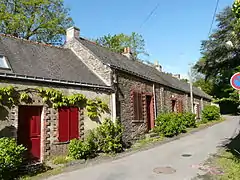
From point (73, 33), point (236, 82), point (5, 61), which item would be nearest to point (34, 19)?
point (73, 33)

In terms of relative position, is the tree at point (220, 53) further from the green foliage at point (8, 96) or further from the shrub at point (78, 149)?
the green foliage at point (8, 96)

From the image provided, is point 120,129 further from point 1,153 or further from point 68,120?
point 1,153

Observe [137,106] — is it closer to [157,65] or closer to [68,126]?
[68,126]

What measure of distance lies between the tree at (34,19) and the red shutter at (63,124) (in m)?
16.9

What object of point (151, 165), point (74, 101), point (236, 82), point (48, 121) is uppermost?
point (236, 82)

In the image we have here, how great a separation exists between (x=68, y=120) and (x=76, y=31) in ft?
23.9

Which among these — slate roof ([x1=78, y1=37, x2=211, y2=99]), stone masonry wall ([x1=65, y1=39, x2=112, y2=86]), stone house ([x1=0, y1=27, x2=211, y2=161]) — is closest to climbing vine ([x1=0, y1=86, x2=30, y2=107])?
stone house ([x1=0, y1=27, x2=211, y2=161])

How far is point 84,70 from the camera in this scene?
12797 millimetres

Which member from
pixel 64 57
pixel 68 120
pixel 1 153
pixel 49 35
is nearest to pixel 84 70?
pixel 64 57

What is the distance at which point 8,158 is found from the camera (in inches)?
271

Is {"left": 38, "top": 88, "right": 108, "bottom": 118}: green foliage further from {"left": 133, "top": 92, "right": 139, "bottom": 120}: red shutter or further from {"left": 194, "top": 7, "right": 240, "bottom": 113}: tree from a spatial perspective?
{"left": 194, "top": 7, "right": 240, "bottom": 113}: tree

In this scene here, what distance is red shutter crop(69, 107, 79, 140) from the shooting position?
10133mm

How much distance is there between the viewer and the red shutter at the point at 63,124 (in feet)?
31.9

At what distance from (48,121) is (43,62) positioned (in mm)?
3097
